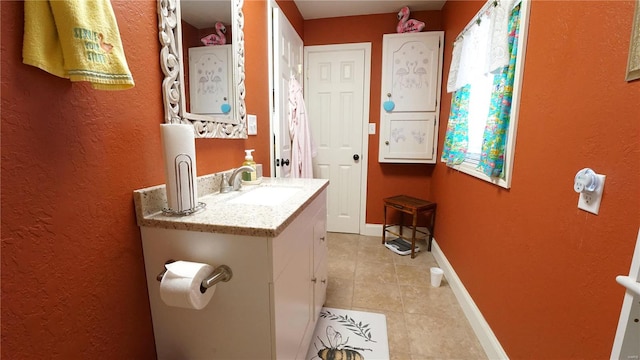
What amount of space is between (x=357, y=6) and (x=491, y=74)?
5.58 feet

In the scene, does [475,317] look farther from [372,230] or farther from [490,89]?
[372,230]

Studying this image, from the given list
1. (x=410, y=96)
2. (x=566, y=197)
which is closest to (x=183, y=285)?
(x=566, y=197)

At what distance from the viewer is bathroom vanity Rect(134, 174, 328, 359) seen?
0.83 meters

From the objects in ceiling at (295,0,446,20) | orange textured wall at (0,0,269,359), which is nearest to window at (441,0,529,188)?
ceiling at (295,0,446,20)

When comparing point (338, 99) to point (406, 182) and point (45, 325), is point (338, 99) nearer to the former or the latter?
point (406, 182)

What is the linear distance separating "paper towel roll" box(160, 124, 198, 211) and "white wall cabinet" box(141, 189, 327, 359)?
108 millimetres

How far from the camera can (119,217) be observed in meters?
0.83

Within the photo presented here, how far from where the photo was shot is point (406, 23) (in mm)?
2613

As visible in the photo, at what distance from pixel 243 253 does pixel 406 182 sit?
2448 mm

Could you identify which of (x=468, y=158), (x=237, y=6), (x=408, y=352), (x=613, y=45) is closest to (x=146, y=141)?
(x=237, y=6)

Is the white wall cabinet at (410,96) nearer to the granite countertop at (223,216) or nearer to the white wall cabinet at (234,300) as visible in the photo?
the granite countertop at (223,216)

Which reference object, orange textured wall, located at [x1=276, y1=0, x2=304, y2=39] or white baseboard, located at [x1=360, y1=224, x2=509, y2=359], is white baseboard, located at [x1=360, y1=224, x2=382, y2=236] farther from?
orange textured wall, located at [x1=276, y1=0, x2=304, y2=39]

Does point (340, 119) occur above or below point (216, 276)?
above

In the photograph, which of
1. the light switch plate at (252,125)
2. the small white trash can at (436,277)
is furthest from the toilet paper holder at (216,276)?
the small white trash can at (436,277)
